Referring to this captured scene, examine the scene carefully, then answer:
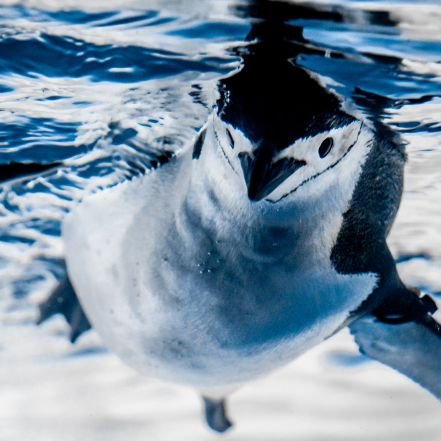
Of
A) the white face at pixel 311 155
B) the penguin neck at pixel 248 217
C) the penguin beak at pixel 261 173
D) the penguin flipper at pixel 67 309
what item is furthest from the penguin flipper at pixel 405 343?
the penguin flipper at pixel 67 309

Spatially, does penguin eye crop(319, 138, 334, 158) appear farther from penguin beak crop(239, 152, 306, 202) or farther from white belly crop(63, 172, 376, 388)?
white belly crop(63, 172, 376, 388)

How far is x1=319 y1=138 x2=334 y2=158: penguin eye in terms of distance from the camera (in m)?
Result: 1.94

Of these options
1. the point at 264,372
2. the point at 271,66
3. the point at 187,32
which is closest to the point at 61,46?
the point at 187,32

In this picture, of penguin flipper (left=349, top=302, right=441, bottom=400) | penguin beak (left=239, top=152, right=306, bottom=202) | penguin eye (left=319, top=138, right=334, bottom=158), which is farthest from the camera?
penguin flipper (left=349, top=302, right=441, bottom=400)

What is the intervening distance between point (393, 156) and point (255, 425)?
4.11ft

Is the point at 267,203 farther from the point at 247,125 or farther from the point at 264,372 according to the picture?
the point at 264,372

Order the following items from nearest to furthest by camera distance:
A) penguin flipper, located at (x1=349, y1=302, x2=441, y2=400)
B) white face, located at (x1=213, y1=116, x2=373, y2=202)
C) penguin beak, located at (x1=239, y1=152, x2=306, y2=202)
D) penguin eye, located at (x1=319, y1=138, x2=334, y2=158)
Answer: penguin beak, located at (x1=239, y1=152, x2=306, y2=202), white face, located at (x1=213, y1=116, x2=373, y2=202), penguin eye, located at (x1=319, y1=138, x2=334, y2=158), penguin flipper, located at (x1=349, y1=302, x2=441, y2=400)

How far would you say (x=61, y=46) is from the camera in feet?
9.69

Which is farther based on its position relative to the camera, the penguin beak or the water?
the water

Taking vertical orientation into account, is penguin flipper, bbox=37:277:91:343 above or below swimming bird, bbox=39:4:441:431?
below

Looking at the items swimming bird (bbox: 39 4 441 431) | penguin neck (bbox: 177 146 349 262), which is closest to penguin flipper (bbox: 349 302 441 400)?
swimming bird (bbox: 39 4 441 431)

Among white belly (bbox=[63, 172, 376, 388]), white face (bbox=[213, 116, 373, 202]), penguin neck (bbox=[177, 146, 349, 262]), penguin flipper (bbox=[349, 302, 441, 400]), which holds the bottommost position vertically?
penguin flipper (bbox=[349, 302, 441, 400])

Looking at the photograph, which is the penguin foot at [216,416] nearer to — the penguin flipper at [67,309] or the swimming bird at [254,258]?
the swimming bird at [254,258]

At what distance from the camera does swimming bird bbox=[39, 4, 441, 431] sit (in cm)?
190
